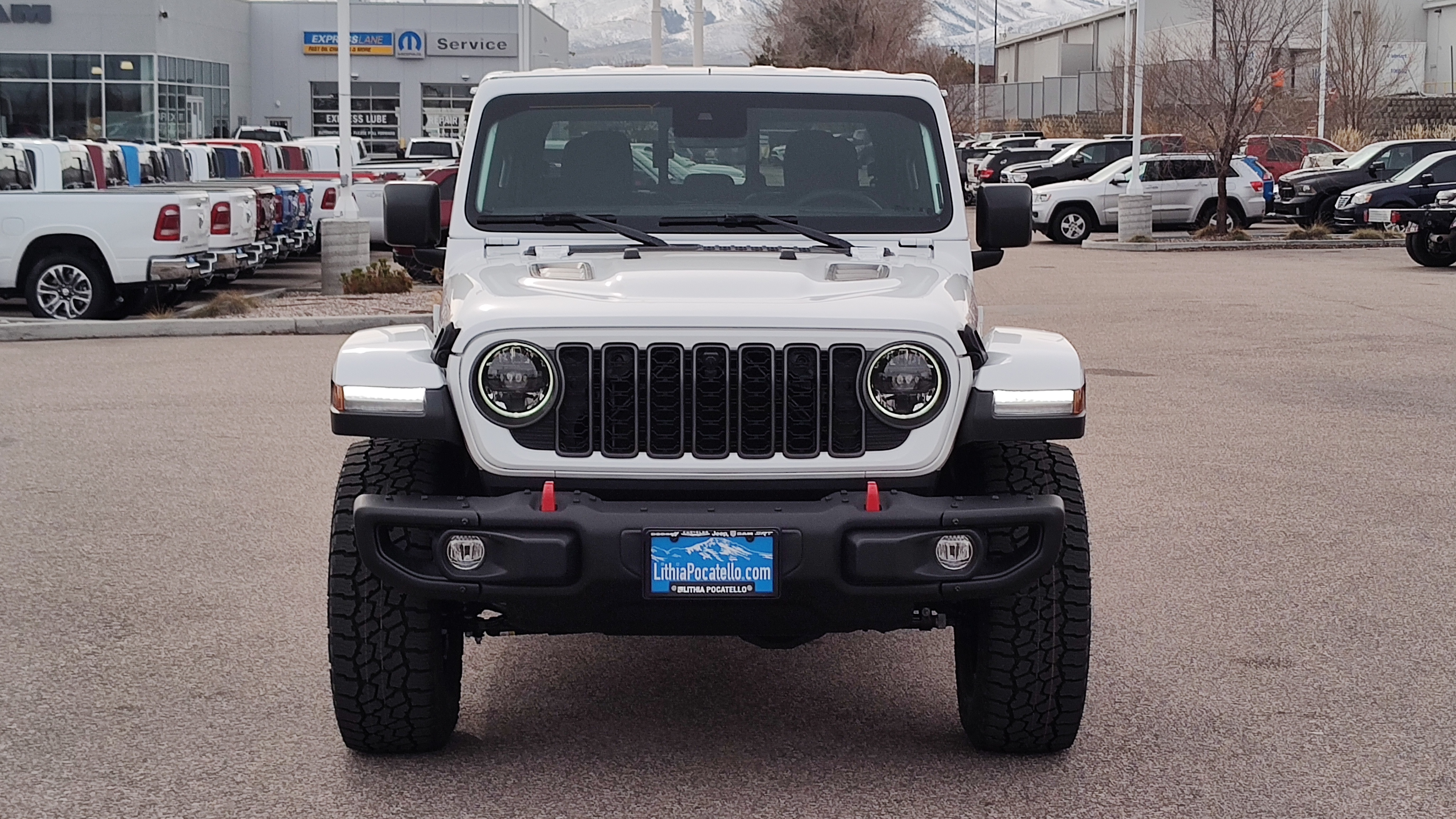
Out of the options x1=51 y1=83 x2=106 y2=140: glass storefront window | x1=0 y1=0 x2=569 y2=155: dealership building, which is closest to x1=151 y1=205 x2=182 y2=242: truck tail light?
x1=0 y1=0 x2=569 y2=155: dealership building

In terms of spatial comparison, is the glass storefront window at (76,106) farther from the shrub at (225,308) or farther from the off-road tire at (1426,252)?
the off-road tire at (1426,252)

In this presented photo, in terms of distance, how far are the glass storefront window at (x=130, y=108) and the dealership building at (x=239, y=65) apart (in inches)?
1.5

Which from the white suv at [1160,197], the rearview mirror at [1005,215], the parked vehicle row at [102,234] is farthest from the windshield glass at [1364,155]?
the rearview mirror at [1005,215]

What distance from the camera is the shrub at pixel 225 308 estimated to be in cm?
1766

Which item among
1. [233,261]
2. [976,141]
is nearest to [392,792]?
[233,261]

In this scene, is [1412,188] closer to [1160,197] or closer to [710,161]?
[1160,197]

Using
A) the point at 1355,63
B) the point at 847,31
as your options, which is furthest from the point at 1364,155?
the point at 847,31

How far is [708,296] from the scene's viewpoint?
4.78m

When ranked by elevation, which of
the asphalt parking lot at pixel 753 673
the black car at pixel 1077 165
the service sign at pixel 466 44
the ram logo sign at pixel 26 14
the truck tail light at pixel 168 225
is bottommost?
the asphalt parking lot at pixel 753 673

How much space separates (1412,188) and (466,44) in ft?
163

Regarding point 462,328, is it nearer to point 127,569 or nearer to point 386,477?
point 386,477

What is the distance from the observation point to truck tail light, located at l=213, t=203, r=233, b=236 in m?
17.7

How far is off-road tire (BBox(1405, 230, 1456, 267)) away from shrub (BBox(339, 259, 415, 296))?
533 inches

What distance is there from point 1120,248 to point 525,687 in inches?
972
